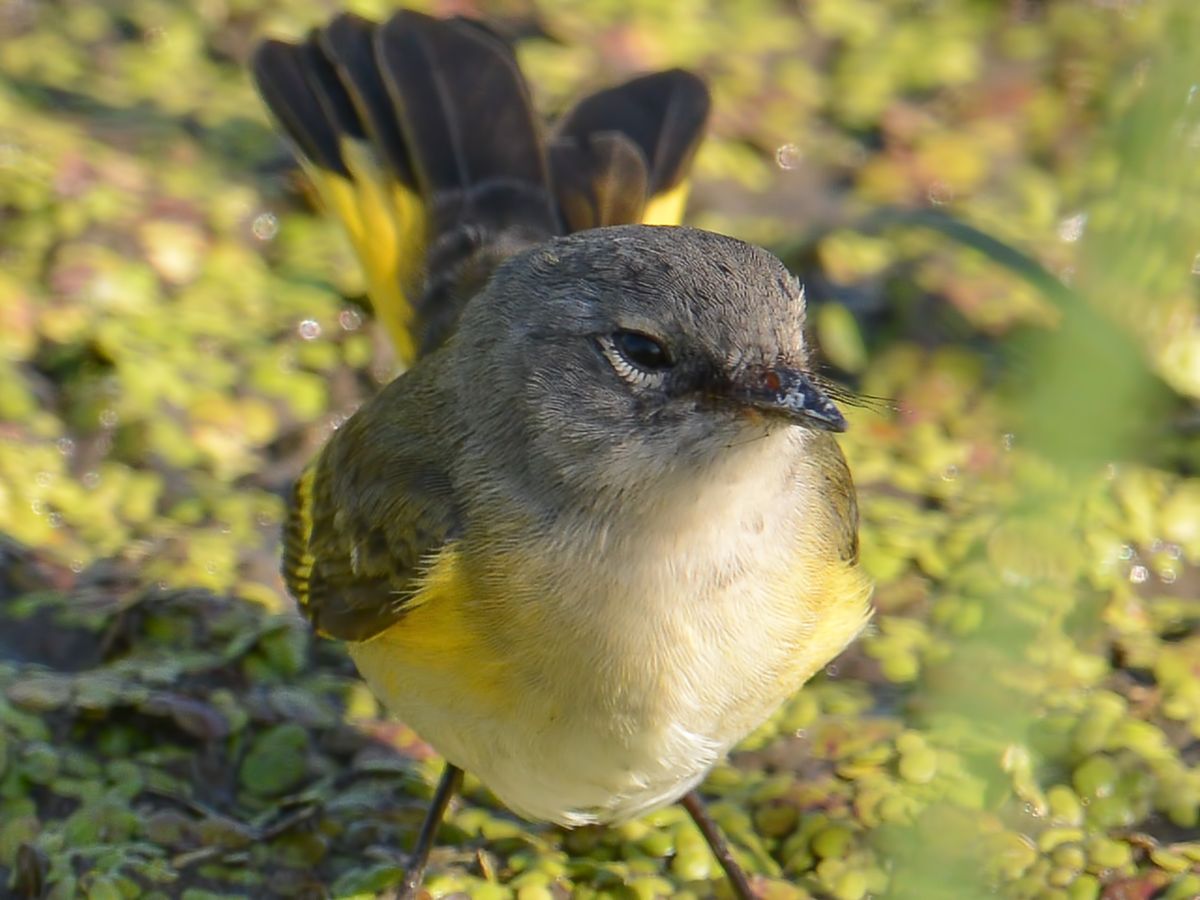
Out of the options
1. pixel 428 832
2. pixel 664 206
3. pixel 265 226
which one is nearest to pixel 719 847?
pixel 428 832

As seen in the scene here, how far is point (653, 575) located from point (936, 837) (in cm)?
101

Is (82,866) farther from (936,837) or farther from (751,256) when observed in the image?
(936,837)

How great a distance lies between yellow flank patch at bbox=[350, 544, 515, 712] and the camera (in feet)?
10.3

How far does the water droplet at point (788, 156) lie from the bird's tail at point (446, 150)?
172cm

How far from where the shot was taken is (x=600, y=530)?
3.00m

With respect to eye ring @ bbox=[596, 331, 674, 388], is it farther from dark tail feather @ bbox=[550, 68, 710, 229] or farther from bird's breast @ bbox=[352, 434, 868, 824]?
dark tail feather @ bbox=[550, 68, 710, 229]

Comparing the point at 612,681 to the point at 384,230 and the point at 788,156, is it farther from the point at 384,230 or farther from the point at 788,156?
the point at 788,156

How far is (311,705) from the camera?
4445 mm

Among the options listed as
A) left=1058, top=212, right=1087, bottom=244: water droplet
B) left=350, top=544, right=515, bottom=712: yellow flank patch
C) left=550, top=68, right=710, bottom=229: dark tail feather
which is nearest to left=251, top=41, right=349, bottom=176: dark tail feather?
left=550, top=68, right=710, bottom=229: dark tail feather

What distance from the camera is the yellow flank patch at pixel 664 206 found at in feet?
15.2

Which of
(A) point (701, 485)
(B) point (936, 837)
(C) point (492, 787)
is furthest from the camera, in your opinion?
(C) point (492, 787)

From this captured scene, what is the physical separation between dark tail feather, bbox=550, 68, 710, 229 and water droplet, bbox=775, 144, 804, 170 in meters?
1.71

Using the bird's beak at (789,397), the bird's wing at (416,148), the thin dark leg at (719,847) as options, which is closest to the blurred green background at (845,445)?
the thin dark leg at (719,847)

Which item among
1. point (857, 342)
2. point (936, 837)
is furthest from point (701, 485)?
point (857, 342)
